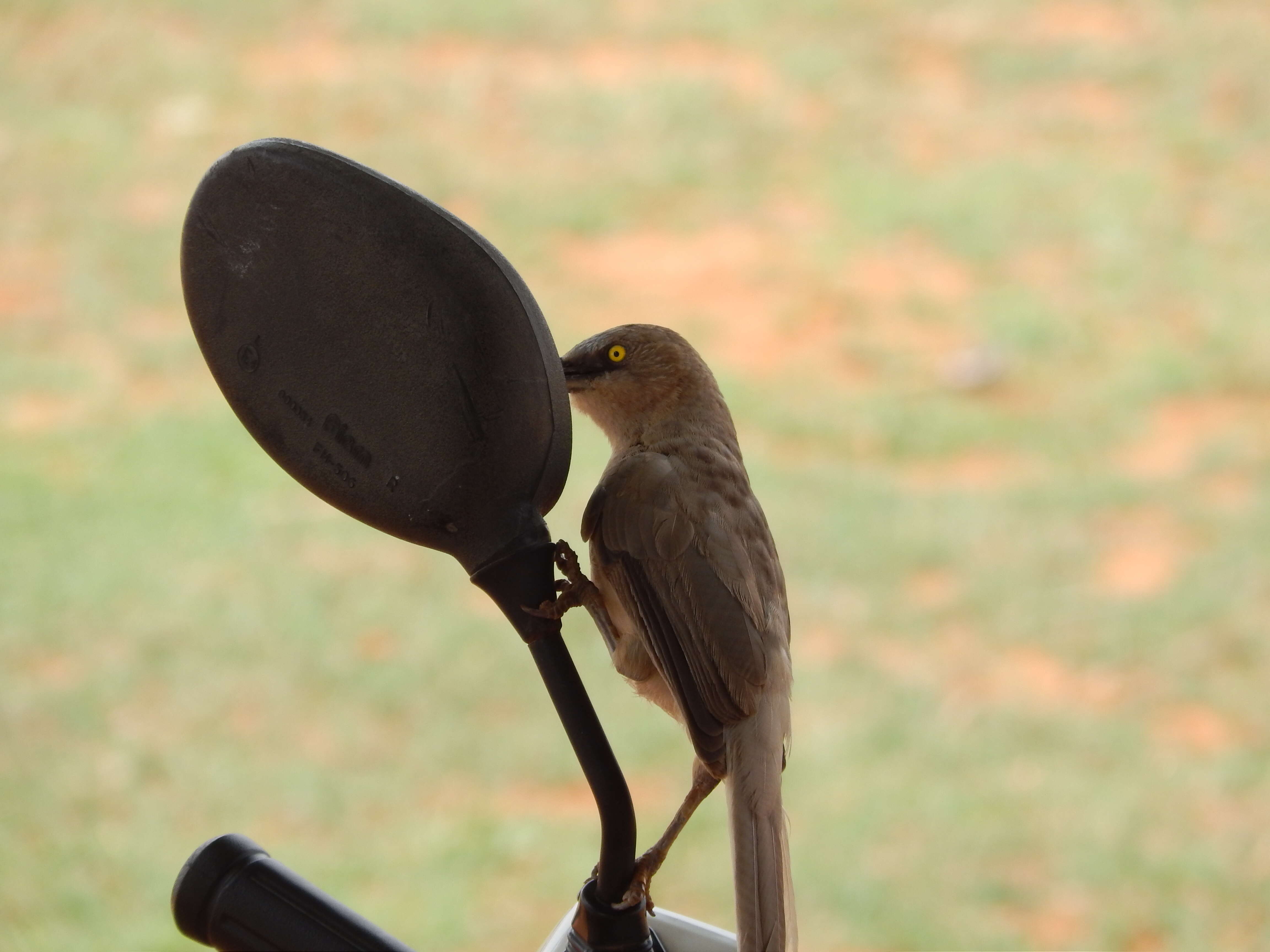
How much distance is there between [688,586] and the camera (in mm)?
2275

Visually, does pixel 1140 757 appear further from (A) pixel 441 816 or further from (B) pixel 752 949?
(B) pixel 752 949

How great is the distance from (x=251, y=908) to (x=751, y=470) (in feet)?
21.4

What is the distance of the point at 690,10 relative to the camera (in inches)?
539

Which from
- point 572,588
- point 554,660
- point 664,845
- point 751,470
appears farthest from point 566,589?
point 751,470

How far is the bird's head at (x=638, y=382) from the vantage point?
8.45ft

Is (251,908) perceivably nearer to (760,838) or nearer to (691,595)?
(760,838)

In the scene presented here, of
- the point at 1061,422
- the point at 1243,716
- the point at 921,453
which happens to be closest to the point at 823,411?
the point at 921,453

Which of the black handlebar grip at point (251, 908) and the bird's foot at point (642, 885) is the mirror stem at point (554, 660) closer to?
the bird's foot at point (642, 885)

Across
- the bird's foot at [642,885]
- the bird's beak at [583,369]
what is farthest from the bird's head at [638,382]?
the bird's foot at [642,885]

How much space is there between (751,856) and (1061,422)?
7.31m

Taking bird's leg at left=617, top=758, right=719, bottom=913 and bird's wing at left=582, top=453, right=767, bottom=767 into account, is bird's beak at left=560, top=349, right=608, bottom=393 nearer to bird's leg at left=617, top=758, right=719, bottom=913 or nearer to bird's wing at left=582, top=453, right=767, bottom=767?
bird's wing at left=582, top=453, right=767, bottom=767

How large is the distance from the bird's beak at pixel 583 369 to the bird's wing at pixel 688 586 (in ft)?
0.76

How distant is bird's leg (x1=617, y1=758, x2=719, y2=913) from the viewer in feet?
6.57

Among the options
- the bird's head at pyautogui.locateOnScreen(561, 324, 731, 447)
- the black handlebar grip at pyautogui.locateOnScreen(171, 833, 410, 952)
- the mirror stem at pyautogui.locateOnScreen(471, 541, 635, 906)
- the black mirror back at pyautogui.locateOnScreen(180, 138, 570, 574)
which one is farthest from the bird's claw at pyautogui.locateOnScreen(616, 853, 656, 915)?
the bird's head at pyautogui.locateOnScreen(561, 324, 731, 447)
